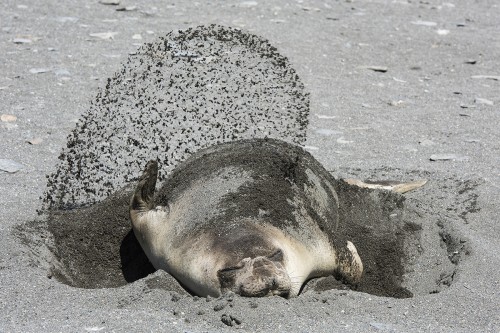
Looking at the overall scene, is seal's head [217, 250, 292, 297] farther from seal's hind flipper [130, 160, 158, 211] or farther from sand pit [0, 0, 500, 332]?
seal's hind flipper [130, 160, 158, 211]

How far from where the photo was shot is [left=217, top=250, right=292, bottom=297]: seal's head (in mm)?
3730

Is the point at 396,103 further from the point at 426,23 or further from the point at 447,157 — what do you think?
the point at 426,23

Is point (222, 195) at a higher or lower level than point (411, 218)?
higher

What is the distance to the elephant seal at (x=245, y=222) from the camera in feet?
12.7

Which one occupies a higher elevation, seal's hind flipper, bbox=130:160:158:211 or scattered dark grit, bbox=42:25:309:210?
seal's hind flipper, bbox=130:160:158:211

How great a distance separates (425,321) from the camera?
13.1ft

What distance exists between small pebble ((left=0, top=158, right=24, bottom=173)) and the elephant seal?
1.37 meters

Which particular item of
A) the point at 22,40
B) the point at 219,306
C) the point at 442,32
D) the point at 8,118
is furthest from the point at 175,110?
the point at 442,32

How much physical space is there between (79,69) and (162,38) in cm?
90

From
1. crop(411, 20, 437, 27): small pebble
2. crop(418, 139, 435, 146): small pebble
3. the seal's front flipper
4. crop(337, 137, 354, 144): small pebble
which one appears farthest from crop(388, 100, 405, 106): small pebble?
crop(411, 20, 437, 27): small pebble

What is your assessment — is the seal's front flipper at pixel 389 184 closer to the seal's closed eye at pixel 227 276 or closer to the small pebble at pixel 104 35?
the seal's closed eye at pixel 227 276

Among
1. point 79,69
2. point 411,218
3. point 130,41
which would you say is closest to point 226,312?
point 411,218

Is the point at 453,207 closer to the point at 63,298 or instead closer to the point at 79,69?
the point at 63,298

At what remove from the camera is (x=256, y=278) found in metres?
3.72
